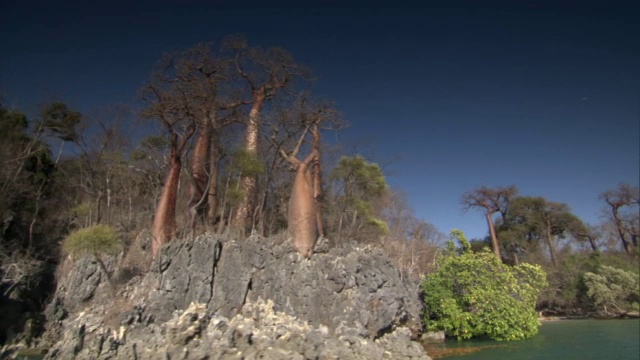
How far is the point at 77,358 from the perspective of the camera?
13477 millimetres

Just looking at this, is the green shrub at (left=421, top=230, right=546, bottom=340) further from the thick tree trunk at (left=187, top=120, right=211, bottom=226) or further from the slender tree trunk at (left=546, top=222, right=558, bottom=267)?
the slender tree trunk at (left=546, top=222, right=558, bottom=267)

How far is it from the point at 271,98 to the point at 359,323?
12987 millimetres

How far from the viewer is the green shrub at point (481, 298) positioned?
2077cm

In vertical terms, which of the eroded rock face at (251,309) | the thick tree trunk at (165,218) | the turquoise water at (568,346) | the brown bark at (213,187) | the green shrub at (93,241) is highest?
the brown bark at (213,187)

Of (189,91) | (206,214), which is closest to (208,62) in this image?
(189,91)

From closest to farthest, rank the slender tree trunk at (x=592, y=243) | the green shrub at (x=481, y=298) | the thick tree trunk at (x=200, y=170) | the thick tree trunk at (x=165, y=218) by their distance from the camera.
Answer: the thick tree trunk at (x=165, y=218), the thick tree trunk at (x=200, y=170), the green shrub at (x=481, y=298), the slender tree trunk at (x=592, y=243)

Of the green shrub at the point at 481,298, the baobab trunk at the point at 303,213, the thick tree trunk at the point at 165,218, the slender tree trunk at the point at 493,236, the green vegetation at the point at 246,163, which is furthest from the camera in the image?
the slender tree trunk at the point at 493,236

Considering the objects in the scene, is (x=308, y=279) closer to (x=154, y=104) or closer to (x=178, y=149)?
(x=178, y=149)

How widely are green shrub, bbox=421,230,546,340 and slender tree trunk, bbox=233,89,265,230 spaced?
36.1 ft

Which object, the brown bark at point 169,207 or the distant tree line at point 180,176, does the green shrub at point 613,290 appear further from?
the brown bark at point 169,207

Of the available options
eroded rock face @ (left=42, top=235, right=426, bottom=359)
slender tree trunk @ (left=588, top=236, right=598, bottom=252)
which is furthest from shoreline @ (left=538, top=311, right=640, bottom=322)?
eroded rock face @ (left=42, top=235, right=426, bottom=359)

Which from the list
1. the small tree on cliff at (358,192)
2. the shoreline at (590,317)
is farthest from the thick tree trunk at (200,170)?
the shoreline at (590,317)

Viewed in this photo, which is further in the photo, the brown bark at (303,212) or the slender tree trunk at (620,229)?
the slender tree trunk at (620,229)

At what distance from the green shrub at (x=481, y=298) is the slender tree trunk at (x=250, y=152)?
36.1 feet
